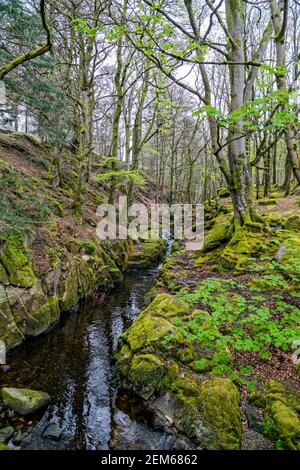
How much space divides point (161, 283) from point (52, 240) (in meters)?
3.63

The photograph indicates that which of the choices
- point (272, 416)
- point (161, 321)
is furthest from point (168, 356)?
point (272, 416)

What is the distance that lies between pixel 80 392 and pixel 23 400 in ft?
3.21

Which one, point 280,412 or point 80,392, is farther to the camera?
point 80,392

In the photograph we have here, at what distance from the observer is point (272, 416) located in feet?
11.2

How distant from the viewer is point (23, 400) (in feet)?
13.2

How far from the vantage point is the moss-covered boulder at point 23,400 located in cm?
396

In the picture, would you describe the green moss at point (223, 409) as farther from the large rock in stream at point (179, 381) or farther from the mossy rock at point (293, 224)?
the mossy rock at point (293, 224)

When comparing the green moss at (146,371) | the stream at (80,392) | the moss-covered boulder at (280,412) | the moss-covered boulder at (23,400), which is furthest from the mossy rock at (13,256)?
the moss-covered boulder at (280,412)

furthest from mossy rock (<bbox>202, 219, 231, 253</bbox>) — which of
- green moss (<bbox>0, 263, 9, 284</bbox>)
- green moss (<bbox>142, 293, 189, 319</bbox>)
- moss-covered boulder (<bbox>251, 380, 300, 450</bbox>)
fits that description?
green moss (<bbox>0, 263, 9, 284</bbox>)

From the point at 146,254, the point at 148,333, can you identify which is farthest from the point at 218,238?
the point at 146,254

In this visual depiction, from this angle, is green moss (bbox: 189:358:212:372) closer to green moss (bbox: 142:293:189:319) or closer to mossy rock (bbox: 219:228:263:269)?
green moss (bbox: 142:293:189:319)

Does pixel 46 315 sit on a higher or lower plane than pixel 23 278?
lower

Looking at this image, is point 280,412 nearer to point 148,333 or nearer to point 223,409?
point 223,409

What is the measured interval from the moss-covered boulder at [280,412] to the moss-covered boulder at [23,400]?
10.6 ft
